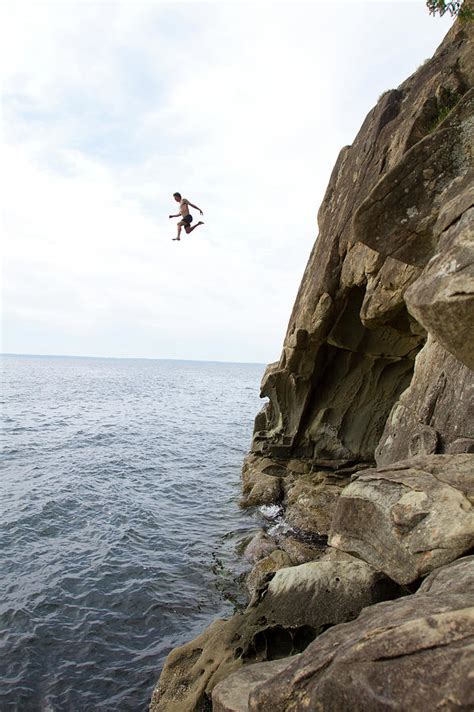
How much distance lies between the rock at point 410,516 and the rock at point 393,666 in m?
1.31

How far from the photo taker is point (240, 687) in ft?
21.6

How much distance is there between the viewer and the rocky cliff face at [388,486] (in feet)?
14.9

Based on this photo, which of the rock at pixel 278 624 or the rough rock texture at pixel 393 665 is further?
the rock at pixel 278 624

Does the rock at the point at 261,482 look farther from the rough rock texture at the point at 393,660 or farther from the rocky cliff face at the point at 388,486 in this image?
the rough rock texture at the point at 393,660

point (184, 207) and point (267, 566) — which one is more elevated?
point (184, 207)

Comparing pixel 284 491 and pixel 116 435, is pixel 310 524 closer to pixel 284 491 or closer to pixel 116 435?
pixel 284 491

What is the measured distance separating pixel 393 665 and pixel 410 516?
2.90m

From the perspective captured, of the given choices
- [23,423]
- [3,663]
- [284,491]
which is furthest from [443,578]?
[23,423]

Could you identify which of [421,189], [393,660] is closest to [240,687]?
[393,660]

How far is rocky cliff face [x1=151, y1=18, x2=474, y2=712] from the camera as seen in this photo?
179 inches

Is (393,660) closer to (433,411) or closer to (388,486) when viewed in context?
(388,486)

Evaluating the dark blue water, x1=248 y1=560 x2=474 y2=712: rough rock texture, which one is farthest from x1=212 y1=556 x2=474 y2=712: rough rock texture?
the dark blue water

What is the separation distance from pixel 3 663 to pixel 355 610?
29.1 ft

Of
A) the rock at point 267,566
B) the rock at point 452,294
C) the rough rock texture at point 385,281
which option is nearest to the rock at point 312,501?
the rough rock texture at point 385,281
